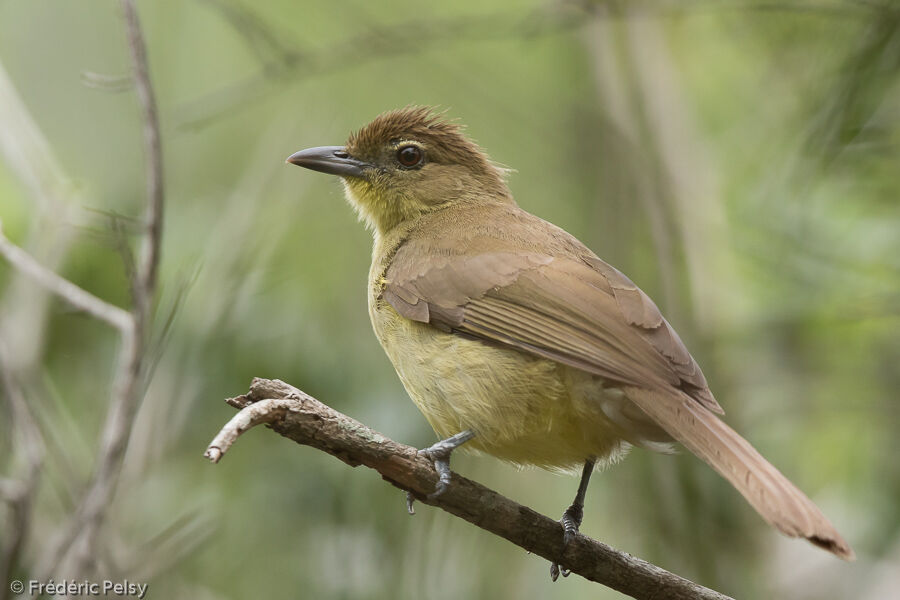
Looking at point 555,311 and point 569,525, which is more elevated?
point 555,311

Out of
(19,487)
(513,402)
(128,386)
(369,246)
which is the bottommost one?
(19,487)

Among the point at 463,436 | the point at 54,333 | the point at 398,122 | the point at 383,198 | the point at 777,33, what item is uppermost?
the point at 777,33

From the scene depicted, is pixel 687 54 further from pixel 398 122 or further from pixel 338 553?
pixel 338 553

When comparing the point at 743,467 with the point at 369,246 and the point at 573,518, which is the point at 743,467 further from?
the point at 369,246

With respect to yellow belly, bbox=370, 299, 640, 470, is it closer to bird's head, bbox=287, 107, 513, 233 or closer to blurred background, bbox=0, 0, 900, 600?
blurred background, bbox=0, 0, 900, 600

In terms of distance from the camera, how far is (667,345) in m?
3.42

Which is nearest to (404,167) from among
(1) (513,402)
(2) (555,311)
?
(2) (555,311)

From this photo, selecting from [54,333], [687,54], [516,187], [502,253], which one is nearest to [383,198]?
[502,253]

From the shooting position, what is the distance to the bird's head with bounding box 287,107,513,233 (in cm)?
469

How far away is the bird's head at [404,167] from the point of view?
4.69m

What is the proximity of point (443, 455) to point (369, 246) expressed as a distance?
3449 millimetres

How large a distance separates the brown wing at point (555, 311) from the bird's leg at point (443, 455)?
0.34 metres

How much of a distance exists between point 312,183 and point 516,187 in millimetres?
1517

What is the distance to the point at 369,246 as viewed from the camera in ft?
21.5
